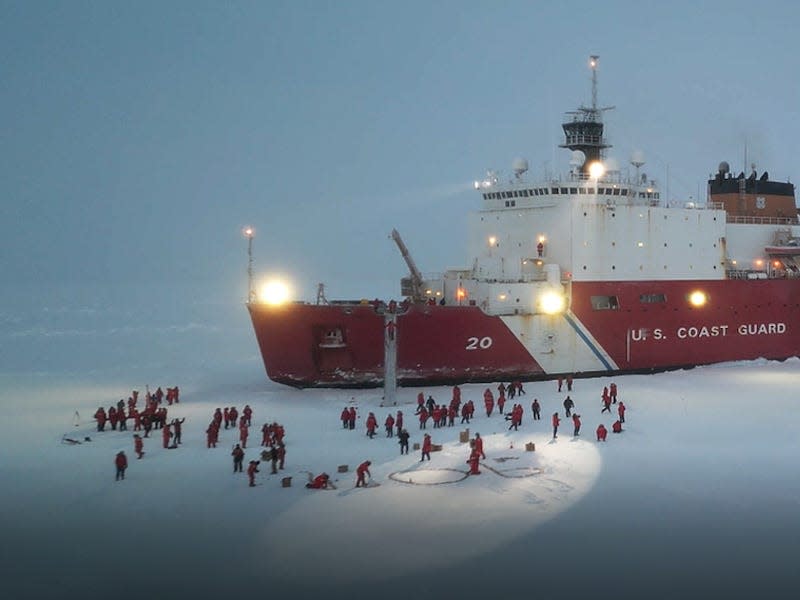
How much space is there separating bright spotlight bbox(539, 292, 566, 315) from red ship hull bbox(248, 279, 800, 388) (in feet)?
0.92

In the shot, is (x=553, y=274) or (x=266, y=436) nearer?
(x=266, y=436)

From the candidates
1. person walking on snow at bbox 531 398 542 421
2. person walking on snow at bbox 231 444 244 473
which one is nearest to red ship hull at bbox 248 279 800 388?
person walking on snow at bbox 531 398 542 421

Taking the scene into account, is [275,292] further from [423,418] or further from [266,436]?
[266,436]

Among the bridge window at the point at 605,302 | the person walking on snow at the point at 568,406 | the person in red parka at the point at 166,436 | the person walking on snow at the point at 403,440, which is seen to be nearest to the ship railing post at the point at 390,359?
the person walking on snow at the point at 568,406

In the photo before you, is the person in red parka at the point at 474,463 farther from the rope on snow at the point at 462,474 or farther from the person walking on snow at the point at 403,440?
the person walking on snow at the point at 403,440

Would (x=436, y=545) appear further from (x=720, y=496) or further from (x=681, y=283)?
(x=681, y=283)

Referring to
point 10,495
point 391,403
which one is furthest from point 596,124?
point 10,495

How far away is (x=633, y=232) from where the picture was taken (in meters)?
27.7

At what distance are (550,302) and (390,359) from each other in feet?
19.4

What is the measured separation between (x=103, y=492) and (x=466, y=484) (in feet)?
20.3

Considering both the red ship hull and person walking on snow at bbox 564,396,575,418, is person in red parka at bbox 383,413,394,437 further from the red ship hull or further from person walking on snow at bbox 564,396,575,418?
the red ship hull

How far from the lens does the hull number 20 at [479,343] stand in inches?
982

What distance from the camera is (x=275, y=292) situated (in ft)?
78.7

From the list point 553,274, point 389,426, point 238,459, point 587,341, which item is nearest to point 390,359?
point 389,426
